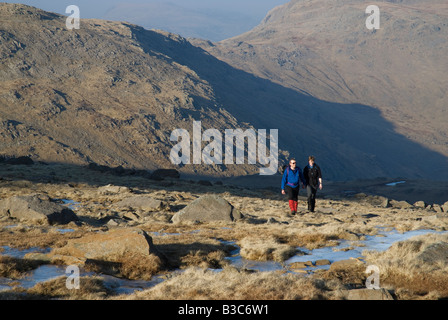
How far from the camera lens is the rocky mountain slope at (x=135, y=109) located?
7162 centimetres

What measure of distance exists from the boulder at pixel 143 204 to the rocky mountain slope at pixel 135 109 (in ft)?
145

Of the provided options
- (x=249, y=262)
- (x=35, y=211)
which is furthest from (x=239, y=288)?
(x=35, y=211)

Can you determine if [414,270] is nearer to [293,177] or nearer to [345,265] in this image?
[345,265]

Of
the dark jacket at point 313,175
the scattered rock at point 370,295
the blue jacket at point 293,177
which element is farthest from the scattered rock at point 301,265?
the dark jacket at point 313,175

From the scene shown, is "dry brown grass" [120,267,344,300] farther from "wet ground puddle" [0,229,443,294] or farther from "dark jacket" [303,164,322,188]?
"dark jacket" [303,164,322,188]

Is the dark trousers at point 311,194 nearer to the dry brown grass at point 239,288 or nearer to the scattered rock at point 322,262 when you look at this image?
A: the scattered rock at point 322,262

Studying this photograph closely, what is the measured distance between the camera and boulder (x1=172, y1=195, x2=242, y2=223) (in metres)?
18.5

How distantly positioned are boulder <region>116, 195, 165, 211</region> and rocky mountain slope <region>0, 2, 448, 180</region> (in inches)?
1742

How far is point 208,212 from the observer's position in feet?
61.7

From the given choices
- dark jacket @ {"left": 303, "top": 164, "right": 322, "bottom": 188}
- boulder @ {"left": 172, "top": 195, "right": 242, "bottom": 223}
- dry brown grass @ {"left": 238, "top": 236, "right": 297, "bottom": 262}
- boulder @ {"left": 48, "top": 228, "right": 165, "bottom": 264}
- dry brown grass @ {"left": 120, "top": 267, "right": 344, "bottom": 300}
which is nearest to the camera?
dry brown grass @ {"left": 120, "top": 267, "right": 344, "bottom": 300}

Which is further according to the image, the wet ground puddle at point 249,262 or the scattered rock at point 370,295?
the wet ground puddle at point 249,262

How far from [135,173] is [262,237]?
3531 cm

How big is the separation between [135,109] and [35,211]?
226 feet

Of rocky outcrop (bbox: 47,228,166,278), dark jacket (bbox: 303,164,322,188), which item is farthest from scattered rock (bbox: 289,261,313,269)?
dark jacket (bbox: 303,164,322,188)
